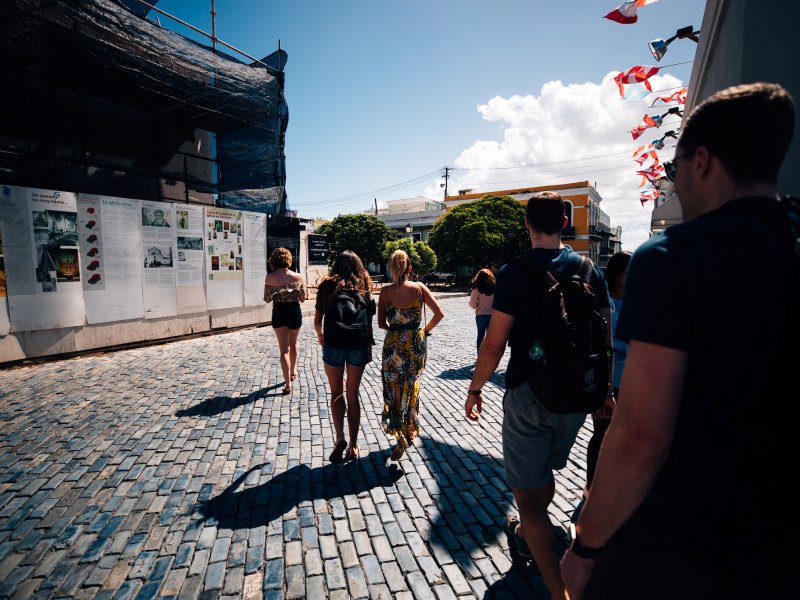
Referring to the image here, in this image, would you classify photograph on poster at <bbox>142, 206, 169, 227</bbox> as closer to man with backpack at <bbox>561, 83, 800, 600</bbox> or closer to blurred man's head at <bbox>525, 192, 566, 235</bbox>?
blurred man's head at <bbox>525, 192, 566, 235</bbox>

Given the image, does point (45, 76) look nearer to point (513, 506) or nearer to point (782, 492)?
point (513, 506)

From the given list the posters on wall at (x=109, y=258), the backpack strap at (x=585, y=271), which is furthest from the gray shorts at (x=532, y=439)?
the posters on wall at (x=109, y=258)

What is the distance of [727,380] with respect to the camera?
37.8 inches

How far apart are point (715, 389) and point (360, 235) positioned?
39299 millimetres

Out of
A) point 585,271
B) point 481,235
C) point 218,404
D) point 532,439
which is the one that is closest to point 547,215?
point 585,271

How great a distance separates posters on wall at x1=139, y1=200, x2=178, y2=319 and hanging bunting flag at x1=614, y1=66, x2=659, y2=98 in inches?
420

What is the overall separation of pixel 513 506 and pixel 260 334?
8733 millimetres

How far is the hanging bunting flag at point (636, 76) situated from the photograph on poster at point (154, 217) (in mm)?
10800

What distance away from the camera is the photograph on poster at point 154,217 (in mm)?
8727

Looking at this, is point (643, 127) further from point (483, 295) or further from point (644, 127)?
point (483, 295)

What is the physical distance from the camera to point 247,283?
432 inches

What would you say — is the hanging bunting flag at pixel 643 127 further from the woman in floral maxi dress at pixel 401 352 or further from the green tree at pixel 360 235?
the green tree at pixel 360 235

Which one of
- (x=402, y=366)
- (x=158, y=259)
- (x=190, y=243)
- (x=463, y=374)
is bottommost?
(x=463, y=374)

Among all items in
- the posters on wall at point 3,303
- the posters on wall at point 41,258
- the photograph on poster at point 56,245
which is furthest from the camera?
the photograph on poster at point 56,245
